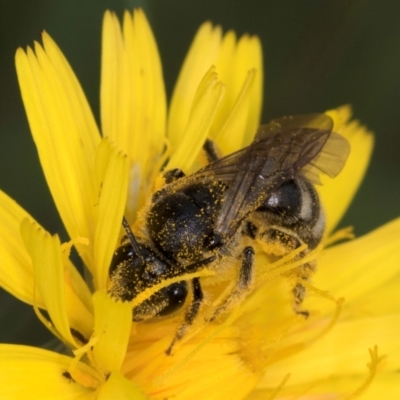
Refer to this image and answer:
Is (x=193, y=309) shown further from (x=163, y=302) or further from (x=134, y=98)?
(x=134, y=98)

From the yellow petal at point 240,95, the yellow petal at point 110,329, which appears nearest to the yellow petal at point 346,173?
the yellow petal at point 240,95

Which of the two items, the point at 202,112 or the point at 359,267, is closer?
the point at 202,112

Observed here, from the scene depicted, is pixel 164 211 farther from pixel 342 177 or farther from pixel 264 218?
pixel 342 177

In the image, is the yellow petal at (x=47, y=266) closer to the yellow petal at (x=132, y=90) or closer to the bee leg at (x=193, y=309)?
the bee leg at (x=193, y=309)

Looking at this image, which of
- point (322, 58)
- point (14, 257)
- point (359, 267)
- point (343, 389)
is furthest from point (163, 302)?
point (322, 58)

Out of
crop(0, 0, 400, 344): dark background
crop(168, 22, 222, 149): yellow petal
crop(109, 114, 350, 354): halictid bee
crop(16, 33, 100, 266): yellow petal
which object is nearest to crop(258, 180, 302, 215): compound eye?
crop(109, 114, 350, 354): halictid bee

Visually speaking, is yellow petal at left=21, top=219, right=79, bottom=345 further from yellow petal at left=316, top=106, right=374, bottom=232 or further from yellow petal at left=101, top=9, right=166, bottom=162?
yellow petal at left=316, top=106, right=374, bottom=232
